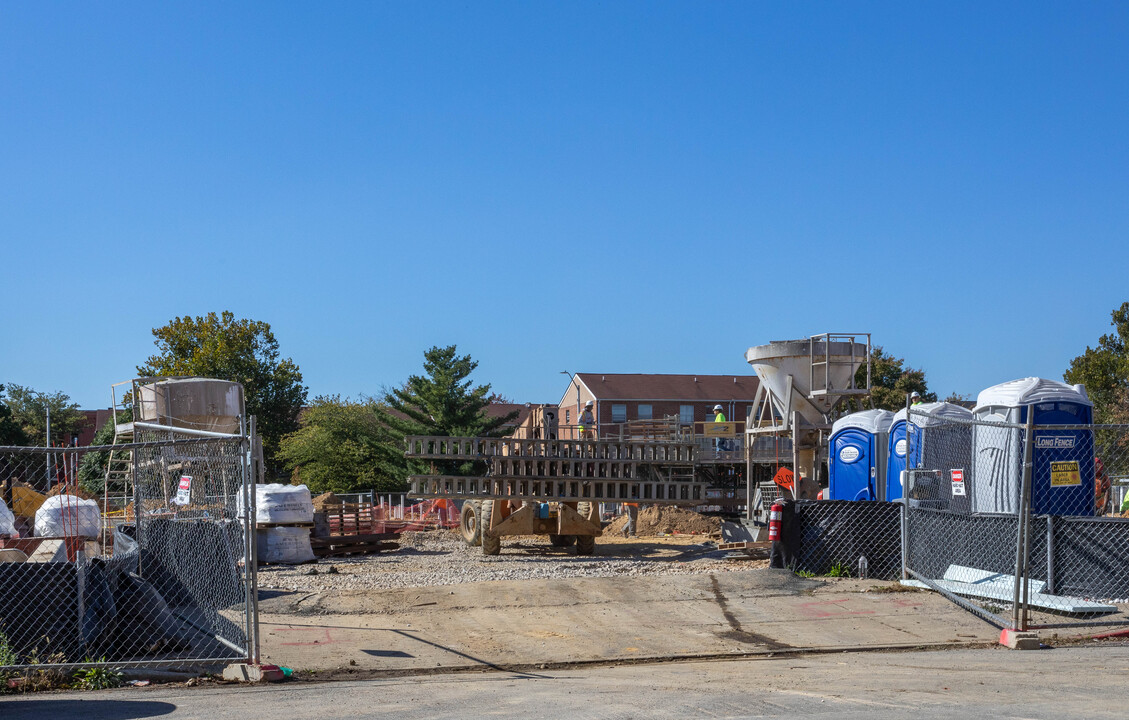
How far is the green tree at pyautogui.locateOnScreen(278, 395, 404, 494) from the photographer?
51281 mm

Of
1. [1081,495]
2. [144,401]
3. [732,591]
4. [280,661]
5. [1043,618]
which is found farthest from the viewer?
[144,401]

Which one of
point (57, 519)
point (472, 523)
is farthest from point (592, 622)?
point (472, 523)

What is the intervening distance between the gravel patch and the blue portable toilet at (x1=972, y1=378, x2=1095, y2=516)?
3953 mm

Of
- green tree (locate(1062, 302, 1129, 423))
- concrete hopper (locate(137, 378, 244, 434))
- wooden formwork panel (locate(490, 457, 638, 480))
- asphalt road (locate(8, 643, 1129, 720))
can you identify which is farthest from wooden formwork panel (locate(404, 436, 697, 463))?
green tree (locate(1062, 302, 1129, 423))

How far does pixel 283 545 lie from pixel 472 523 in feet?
17.5

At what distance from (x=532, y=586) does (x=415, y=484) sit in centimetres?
788

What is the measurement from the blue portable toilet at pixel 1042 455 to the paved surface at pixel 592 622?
2625mm

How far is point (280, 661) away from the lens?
919cm

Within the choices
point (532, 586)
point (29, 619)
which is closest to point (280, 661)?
point (29, 619)

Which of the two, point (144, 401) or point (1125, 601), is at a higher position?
point (144, 401)

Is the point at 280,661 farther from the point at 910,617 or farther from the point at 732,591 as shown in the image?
the point at 910,617

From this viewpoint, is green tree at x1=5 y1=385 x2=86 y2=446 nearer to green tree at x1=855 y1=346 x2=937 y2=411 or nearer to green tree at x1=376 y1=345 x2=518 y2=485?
green tree at x1=376 y1=345 x2=518 y2=485

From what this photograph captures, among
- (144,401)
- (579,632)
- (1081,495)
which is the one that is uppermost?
(144,401)

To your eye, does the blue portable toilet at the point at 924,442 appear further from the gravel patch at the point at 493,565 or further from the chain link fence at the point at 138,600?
the chain link fence at the point at 138,600
